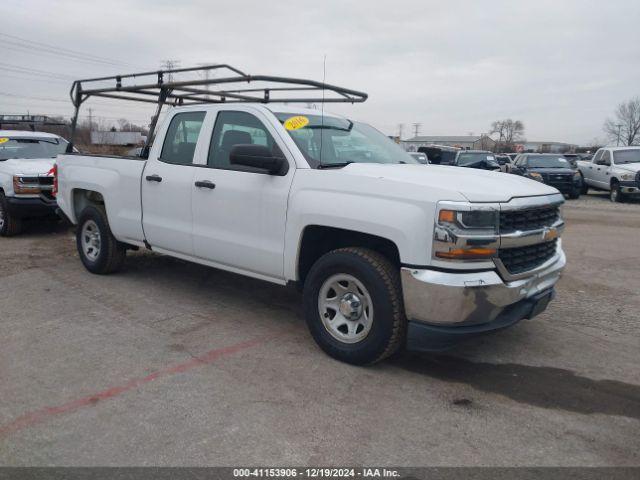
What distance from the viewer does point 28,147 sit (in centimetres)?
1019

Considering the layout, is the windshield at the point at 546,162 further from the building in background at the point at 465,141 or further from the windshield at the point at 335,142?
the building in background at the point at 465,141

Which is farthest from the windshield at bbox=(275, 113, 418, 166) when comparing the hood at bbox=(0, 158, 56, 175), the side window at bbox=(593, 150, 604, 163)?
the side window at bbox=(593, 150, 604, 163)

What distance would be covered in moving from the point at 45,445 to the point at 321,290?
2.03 m

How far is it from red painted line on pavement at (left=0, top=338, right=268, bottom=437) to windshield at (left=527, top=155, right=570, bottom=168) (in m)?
18.1

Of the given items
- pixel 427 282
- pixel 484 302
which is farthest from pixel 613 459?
pixel 427 282

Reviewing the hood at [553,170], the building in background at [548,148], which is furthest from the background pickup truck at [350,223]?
the building in background at [548,148]

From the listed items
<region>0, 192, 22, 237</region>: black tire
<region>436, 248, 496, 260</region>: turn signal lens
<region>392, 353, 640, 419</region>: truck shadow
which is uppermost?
<region>436, 248, 496, 260</region>: turn signal lens

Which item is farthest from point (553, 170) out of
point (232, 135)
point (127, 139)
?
point (232, 135)

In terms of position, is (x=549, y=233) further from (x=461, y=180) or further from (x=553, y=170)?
(x=553, y=170)

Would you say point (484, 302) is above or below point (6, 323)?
above

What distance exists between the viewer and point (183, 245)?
5305mm

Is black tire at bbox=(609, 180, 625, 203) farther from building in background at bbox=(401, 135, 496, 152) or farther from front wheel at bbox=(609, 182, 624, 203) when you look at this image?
building in background at bbox=(401, 135, 496, 152)

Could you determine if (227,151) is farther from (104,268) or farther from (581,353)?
(581,353)

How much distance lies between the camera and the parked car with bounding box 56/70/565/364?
356 cm
